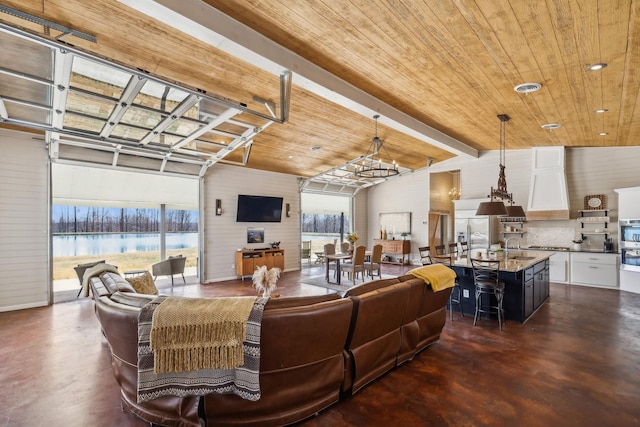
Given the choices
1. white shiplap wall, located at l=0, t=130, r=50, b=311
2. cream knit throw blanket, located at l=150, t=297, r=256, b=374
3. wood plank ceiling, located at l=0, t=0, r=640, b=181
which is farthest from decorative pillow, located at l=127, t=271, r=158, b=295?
white shiplap wall, located at l=0, t=130, r=50, b=311

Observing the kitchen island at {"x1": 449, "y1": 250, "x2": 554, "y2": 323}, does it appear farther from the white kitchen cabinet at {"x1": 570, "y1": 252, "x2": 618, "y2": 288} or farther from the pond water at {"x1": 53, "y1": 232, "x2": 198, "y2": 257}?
→ the pond water at {"x1": 53, "y1": 232, "x2": 198, "y2": 257}

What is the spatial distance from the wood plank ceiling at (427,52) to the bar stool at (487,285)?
8.16 feet

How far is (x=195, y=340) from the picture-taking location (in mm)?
2129

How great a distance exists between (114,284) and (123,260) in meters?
4.75

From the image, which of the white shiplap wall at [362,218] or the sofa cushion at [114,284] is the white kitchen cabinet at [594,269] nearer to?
the white shiplap wall at [362,218]

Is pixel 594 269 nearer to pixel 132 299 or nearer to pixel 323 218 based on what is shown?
pixel 323 218

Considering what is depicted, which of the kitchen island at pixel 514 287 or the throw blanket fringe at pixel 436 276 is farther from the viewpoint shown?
the kitchen island at pixel 514 287

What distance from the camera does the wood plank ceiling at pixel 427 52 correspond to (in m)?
2.80

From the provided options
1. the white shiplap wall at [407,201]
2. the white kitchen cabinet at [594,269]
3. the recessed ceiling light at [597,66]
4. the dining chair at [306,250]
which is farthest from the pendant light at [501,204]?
the dining chair at [306,250]

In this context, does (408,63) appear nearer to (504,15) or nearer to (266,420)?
(504,15)

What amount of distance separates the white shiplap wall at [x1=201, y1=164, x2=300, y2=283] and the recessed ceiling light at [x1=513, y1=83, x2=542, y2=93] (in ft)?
22.0

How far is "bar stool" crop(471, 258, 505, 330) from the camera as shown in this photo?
4578 mm

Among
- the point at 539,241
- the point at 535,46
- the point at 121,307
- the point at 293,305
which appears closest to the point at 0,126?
the point at 121,307

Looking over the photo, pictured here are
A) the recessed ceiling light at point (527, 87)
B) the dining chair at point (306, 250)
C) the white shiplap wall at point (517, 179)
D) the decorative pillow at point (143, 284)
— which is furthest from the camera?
the dining chair at point (306, 250)
